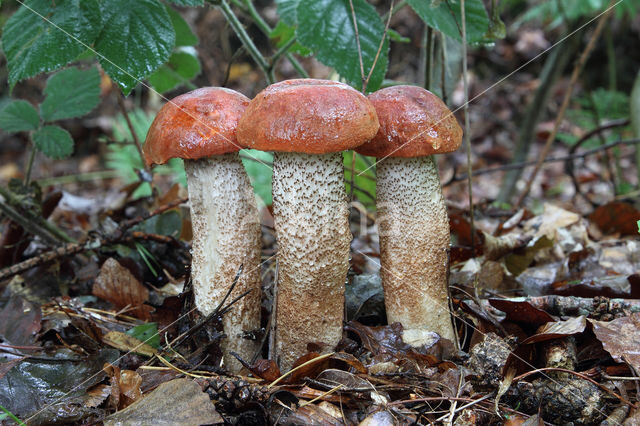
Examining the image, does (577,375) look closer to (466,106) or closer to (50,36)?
(466,106)

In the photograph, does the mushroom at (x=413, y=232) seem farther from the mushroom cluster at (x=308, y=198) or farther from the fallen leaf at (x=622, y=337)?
the fallen leaf at (x=622, y=337)

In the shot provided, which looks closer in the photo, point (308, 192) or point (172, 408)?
point (172, 408)

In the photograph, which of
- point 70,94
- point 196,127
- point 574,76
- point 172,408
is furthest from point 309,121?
point 574,76

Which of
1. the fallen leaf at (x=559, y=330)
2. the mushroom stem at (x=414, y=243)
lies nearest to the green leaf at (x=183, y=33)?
the mushroom stem at (x=414, y=243)

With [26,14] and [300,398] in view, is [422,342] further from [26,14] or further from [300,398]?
[26,14]

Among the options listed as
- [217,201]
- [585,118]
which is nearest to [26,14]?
[217,201]
